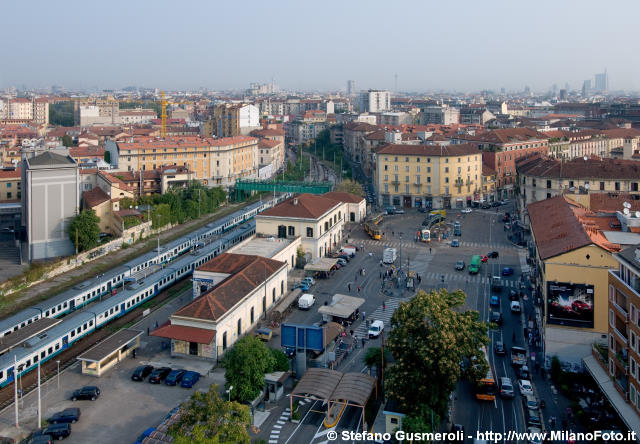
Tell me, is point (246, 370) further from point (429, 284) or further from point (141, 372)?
point (429, 284)

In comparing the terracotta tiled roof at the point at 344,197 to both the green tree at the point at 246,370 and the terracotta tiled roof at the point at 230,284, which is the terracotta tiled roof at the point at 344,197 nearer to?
the terracotta tiled roof at the point at 230,284

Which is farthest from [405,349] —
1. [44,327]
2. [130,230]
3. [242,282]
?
[130,230]

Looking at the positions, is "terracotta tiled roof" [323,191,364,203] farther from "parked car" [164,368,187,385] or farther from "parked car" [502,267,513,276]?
"parked car" [164,368,187,385]

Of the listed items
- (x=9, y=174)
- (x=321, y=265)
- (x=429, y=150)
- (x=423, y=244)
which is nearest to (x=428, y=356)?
(x=321, y=265)

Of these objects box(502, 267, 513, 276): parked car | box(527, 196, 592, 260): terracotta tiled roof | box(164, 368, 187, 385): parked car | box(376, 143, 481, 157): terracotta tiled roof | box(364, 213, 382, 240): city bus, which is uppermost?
box(376, 143, 481, 157): terracotta tiled roof

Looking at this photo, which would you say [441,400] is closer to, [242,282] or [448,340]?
[448,340]

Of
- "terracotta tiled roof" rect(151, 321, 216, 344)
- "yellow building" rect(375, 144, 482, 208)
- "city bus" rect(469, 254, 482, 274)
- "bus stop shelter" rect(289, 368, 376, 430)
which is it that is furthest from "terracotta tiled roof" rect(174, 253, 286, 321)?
"yellow building" rect(375, 144, 482, 208)
